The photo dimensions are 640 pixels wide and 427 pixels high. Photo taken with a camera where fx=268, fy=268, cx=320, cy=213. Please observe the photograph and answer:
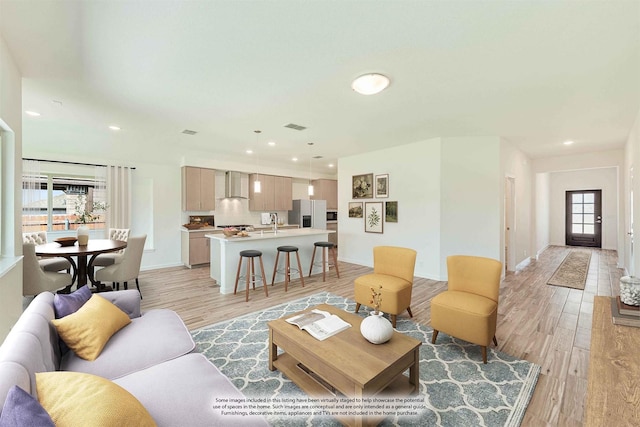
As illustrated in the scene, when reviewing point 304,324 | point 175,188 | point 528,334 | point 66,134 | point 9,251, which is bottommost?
point 528,334

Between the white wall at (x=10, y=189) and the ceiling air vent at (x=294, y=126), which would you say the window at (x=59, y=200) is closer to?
the white wall at (x=10, y=189)

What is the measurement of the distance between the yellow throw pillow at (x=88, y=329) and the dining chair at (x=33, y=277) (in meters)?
2.25

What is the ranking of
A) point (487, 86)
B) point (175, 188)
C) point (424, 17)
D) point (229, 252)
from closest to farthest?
1. point (424, 17)
2. point (487, 86)
3. point (229, 252)
4. point (175, 188)

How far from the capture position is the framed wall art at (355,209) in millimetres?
6410

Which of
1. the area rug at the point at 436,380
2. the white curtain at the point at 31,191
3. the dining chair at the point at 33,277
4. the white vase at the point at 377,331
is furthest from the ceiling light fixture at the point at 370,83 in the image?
the white curtain at the point at 31,191

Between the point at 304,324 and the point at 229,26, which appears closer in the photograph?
the point at 229,26

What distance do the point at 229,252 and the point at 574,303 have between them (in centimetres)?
519

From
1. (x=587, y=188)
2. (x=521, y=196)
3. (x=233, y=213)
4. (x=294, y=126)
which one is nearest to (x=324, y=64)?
(x=294, y=126)

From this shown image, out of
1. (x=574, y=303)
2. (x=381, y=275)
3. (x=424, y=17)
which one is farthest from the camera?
(x=574, y=303)

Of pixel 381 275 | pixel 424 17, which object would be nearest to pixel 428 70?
pixel 424 17

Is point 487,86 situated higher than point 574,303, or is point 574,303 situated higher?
point 487,86

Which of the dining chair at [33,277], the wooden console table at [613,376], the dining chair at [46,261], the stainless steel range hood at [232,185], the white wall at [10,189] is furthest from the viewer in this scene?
the stainless steel range hood at [232,185]

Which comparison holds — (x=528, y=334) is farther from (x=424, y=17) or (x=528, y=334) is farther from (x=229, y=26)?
(x=229, y=26)

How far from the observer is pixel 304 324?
2.16 meters
